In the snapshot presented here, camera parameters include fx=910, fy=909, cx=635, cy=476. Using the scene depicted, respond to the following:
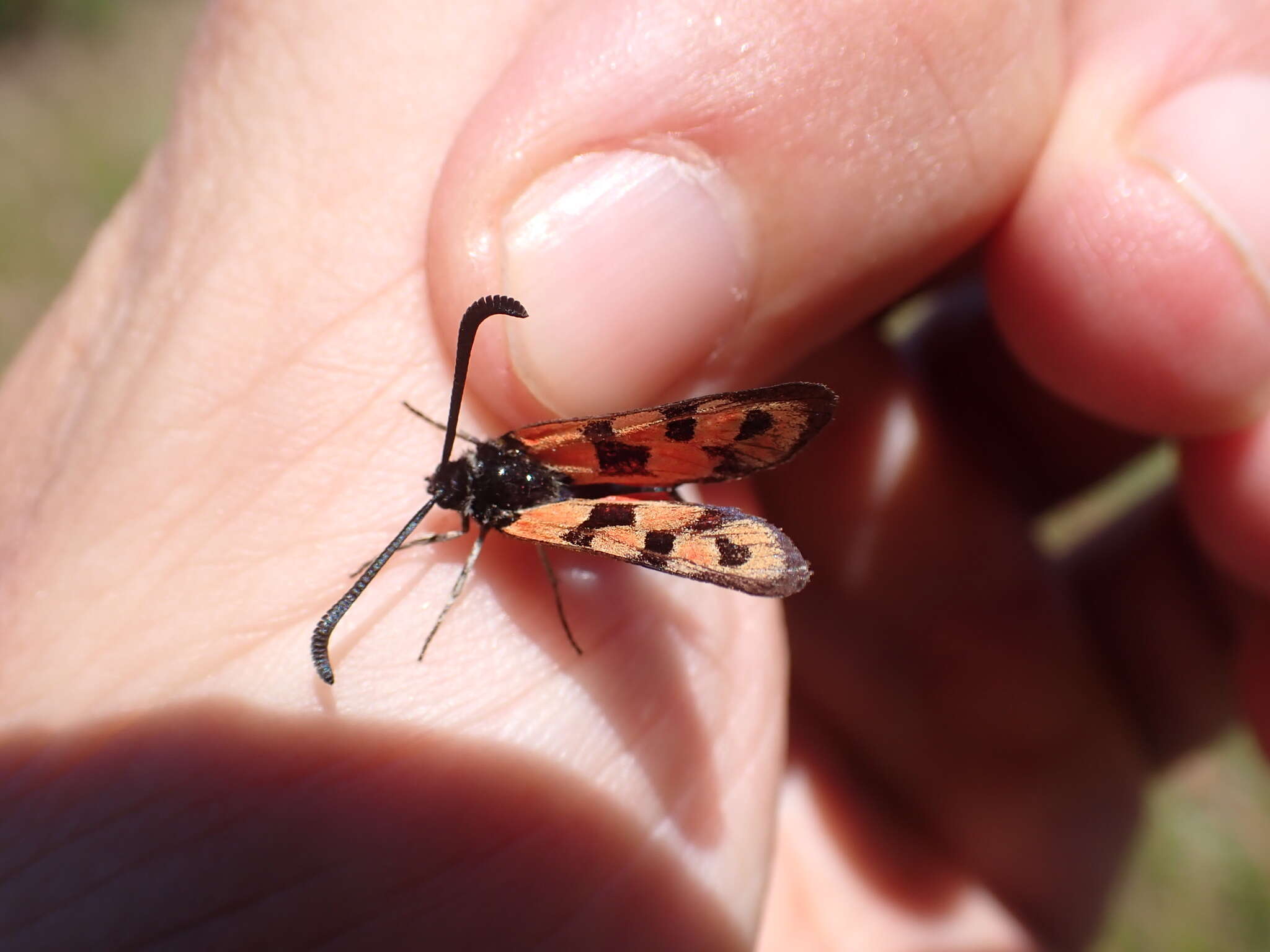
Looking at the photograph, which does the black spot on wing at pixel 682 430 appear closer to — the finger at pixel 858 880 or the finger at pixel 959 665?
the finger at pixel 959 665

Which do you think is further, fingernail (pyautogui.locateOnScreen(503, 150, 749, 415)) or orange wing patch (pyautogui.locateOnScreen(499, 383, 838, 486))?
orange wing patch (pyautogui.locateOnScreen(499, 383, 838, 486))

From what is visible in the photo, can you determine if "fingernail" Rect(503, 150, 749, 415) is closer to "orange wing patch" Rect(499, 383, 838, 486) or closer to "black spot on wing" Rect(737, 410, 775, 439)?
"orange wing patch" Rect(499, 383, 838, 486)

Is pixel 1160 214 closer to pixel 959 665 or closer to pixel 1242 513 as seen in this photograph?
pixel 1242 513

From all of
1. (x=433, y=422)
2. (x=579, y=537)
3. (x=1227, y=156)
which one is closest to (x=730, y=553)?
(x=579, y=537)

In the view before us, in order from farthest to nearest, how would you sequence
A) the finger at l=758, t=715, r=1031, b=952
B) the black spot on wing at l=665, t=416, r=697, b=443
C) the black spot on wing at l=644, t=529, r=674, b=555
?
the finger at l=758, t=715, r=1031, b=952 < the black spot on wing at l=665, t=416, r=697, b=443 < the black spot on wing at l=644, t=529, r=674, b=555

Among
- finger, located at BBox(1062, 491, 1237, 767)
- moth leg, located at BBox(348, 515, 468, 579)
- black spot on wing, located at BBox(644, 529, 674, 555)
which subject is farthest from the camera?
finger, located at BBox(1062, 491, 1237, 767)

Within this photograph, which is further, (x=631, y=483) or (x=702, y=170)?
(x=631, y=483)

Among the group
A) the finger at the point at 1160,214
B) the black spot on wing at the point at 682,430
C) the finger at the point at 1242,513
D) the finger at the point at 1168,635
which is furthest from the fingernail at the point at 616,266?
the finger at the point at 1168,635

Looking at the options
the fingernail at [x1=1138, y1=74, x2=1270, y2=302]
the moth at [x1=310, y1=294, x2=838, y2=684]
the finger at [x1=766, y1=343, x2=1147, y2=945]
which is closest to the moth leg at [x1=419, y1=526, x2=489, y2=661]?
the moth at [x1=310, y1=294, x2=838, y2=684]
